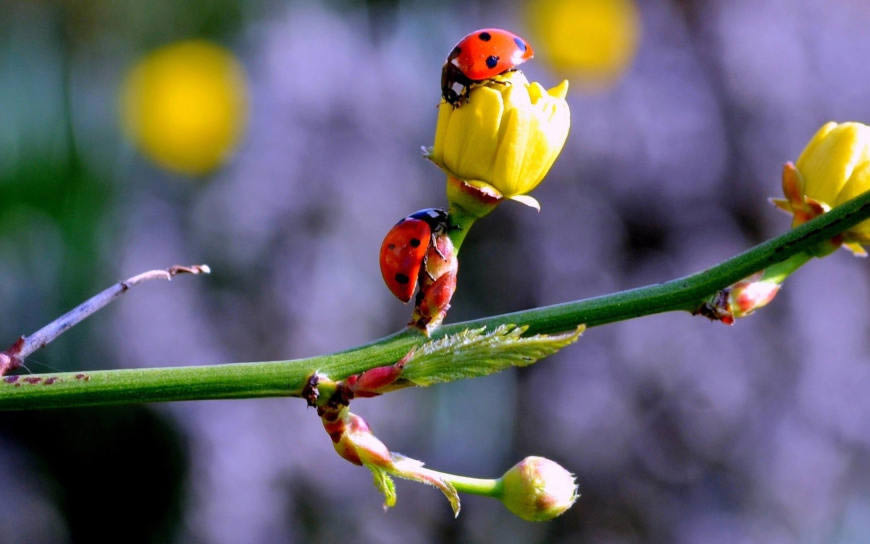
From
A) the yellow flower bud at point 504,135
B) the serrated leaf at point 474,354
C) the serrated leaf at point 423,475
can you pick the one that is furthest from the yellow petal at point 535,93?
the serrated leaf at point 423,475

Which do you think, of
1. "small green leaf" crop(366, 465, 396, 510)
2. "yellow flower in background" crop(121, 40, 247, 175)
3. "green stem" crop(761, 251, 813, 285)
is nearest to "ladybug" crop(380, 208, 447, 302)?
"small green leaf" crop(366, 465, 396, 510)

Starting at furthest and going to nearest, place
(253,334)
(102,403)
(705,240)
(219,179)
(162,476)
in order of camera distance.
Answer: (705,240) < (219,179) < (253,334) < (162,476) < (102,403)

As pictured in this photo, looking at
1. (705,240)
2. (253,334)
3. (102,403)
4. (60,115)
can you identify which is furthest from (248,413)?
(102,403)

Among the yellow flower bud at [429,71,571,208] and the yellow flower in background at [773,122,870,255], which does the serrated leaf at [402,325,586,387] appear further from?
the yellow flower in background at [773,122,870,255]

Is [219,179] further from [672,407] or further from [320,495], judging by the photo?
[672,407]

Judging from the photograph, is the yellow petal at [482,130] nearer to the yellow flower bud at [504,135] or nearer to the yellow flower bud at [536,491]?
the yellow flower bud at [504,135]

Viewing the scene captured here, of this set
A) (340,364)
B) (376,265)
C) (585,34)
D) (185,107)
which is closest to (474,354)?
(340,364)
